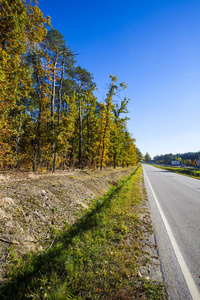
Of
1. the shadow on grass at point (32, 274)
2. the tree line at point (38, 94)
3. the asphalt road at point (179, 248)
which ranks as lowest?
the shadow on grass at point (32, 274)

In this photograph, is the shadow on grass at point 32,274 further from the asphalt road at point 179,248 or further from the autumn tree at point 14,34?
the autumn tree at point 14,34

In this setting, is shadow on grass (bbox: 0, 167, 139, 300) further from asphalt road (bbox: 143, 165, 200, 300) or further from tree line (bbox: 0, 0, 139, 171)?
tree line (bbox: 0, 0, 139, 171)

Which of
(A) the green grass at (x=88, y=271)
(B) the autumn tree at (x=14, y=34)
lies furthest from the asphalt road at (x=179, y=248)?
(B) the autumn tree at (x=14, y=34)

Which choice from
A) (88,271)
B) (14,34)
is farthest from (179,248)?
(14,34)

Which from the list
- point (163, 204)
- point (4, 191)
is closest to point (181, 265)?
point (163, 204)

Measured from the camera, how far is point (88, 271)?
2596 millimetres

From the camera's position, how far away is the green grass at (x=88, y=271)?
2209 millimetres

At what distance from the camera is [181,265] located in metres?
2.81

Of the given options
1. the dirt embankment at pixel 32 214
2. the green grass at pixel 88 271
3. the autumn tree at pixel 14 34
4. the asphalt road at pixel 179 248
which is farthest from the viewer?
the autumn tree at pixel 14 34

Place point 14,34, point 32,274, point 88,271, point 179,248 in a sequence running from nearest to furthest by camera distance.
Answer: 1. point 88,271
2. point 32,274
3. point 179,248
4. point 14,34

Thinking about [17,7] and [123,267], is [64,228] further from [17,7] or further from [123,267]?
[17,7]

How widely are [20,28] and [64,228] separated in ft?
25.8

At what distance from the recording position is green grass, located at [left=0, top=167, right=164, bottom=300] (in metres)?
2.21

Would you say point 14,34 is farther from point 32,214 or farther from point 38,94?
point 38,94
